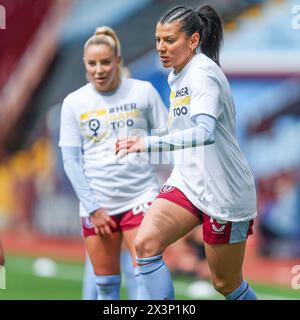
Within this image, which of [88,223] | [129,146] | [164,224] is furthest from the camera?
[88,223]

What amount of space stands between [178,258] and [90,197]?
5.66 meters

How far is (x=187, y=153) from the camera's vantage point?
5.83m

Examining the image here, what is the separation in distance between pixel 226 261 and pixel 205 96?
1.03 m

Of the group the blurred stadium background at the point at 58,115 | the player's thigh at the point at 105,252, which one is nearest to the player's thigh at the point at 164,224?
the player's thigh at the point at 105,252

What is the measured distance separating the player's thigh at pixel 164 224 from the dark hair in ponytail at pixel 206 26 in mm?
949

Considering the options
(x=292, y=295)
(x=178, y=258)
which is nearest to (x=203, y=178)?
(x=292, y=295)

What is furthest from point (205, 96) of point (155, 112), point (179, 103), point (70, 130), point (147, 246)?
point (70, 130)

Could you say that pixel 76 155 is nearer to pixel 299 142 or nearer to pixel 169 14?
pixel 169 14

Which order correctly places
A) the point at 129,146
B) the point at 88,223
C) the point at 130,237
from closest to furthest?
the point at 129,146
the point at 130,237
the point at 88,223

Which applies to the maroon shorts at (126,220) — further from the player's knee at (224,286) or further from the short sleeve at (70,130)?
the player's knee at (224,286)

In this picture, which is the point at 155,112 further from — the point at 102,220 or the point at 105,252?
the point at 105,252

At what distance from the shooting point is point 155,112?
260 inches

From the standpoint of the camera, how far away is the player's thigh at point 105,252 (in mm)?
6688

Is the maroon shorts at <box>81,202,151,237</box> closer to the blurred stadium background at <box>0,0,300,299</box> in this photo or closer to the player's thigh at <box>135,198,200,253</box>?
the player's thigh at <box>135,198,200,253</box>
